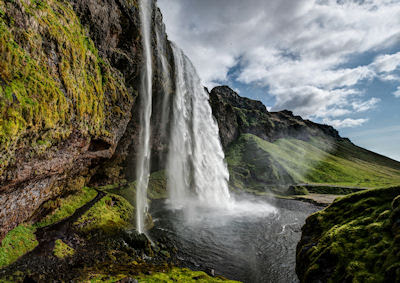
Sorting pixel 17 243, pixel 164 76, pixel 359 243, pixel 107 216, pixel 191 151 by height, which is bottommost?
pixel 107 216

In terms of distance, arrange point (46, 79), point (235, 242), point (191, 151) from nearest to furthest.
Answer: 1. point (46, 79)
2. point (235, 242)
3. point (191, 151)

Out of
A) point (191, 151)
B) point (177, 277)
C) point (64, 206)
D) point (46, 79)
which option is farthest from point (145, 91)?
point (177, 277)

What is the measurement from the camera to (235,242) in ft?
81.5

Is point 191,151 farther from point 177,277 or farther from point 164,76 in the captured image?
point 177,277

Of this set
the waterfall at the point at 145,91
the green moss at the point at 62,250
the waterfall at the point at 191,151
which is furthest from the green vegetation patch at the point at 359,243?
the waterfall at the point at 191,151

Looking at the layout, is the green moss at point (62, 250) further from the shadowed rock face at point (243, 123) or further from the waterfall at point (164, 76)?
the shadowed rock face at point (243, 123)

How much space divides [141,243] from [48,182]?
37.5 feet

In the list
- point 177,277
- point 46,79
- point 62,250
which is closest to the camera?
point 177,277

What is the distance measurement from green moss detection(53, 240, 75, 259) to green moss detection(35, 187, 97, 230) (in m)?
4.61

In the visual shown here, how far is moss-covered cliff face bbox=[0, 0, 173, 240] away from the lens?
13.0 metres

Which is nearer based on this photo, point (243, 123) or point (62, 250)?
point (62, 250)

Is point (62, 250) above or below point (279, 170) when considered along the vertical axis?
below

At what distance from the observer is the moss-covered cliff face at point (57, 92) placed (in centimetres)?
1302

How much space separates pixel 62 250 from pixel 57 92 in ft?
44.5
